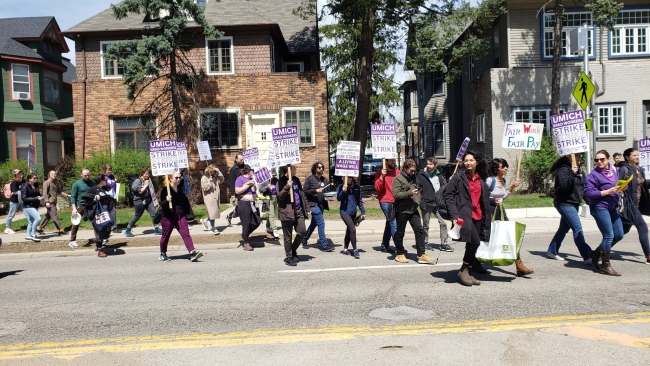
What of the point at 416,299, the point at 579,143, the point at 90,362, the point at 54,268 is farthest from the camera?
A: the point at 54,268

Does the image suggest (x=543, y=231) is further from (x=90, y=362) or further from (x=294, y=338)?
(x=90, y=362)

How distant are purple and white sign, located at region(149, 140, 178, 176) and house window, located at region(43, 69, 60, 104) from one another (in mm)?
21964

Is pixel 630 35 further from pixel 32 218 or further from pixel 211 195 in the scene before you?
pixel 32 218

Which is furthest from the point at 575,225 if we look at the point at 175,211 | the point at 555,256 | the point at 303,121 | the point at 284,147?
the point at 303,121

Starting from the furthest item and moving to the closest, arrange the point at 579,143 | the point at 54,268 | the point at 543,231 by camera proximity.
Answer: the point at 543,231
the point at 54,268
the point at 579,143

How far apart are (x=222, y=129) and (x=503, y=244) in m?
16.6

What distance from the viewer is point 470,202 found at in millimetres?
7539

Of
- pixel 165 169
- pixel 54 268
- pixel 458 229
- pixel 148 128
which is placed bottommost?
pixel 54 268

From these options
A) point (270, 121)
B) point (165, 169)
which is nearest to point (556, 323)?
point (165, 169)

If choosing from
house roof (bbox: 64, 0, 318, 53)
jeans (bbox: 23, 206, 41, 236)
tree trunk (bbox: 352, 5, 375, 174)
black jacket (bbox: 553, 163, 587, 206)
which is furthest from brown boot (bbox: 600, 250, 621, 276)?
house roof (bbox: 64, 0, 318, 53)

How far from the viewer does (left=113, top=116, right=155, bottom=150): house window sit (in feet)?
73.9

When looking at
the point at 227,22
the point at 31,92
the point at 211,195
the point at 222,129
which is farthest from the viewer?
the point at 31,92

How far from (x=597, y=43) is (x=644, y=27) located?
196 centimetres

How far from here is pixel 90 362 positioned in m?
5.16
